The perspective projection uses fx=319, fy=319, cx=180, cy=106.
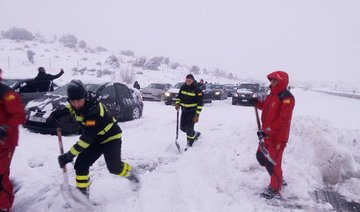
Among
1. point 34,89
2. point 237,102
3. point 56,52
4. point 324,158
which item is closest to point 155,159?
point 324,158

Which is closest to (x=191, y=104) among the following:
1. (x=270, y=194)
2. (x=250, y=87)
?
(x=270, y=194)

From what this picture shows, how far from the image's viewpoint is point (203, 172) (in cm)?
570

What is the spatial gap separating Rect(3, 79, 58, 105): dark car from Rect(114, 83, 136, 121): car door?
2.48 metres

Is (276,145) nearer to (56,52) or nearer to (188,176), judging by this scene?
(188,176)

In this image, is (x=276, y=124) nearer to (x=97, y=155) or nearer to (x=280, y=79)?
(x=280, y=79)

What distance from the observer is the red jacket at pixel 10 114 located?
11.3 ft

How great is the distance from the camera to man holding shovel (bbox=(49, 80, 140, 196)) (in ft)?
12.4

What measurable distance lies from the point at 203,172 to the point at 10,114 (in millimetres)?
3343

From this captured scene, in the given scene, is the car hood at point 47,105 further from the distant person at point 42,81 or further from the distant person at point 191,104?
the distant person at point 191,104

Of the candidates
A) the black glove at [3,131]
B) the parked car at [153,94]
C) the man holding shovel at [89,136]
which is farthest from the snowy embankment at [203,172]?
the parked car at [153,94]

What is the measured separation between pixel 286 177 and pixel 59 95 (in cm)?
626

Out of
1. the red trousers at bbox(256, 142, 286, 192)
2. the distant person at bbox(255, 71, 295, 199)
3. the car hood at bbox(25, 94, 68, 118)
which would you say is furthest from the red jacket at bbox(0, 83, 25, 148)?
the car hood at bbox(25, 94, 68, 118)

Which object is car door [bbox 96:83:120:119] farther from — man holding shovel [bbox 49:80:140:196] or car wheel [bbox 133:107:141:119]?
man holding shovel [bbox 49:80:140:196]

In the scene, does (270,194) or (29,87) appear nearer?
(270,194)
